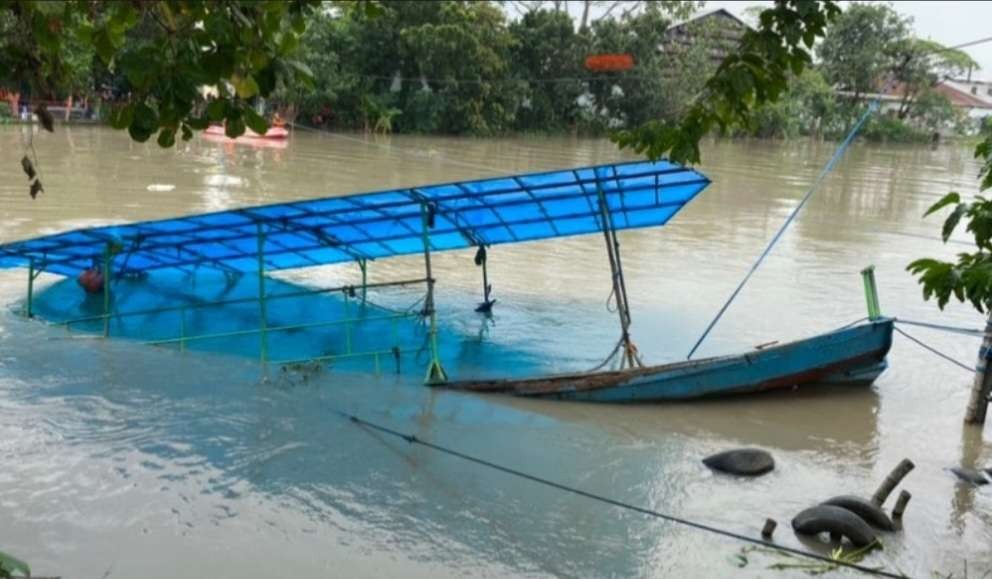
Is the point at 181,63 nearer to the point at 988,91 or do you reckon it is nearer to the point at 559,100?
the point at 559,100

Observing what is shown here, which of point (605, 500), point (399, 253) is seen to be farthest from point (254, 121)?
point (399, 253)

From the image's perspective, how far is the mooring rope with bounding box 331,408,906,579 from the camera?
5.64 m

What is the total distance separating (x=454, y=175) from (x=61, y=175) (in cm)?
1105

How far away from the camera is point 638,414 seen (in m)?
8.70

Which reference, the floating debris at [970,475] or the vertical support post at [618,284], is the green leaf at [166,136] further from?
the floating debris at [970,475]

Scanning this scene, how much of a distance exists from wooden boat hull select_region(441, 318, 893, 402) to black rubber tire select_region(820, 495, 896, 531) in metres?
2.36

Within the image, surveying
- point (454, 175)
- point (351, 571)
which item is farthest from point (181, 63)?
point (454, 175)

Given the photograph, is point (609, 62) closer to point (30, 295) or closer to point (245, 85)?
point (30, 295)

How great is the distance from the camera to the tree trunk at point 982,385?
26.0ft

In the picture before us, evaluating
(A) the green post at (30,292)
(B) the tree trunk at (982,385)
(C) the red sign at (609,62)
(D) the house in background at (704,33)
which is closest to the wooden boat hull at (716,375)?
(B) the tree trunk at (982,385)

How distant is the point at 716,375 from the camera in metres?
8.82

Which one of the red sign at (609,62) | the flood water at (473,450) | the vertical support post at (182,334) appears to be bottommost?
the flood water at (473,450)

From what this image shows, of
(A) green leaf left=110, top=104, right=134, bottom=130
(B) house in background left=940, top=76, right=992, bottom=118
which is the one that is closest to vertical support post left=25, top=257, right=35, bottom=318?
(A) green leaf left=110, top=104, right=134, bottom=130

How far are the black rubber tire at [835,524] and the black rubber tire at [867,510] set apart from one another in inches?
7.5
